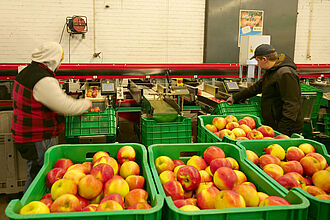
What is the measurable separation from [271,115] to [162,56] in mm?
4911

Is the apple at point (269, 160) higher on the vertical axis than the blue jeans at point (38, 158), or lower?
higher

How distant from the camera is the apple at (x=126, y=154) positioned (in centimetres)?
174

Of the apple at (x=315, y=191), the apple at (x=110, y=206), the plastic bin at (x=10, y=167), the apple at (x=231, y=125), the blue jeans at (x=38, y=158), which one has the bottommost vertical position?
the plastic bin at (x=10, y=167)

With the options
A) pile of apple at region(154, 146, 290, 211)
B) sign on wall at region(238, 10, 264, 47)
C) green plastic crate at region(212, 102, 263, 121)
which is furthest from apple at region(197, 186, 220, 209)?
sign on wall at region(238, 10, 264, 47)

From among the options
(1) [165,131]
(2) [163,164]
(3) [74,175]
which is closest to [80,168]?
(3) [74,175]

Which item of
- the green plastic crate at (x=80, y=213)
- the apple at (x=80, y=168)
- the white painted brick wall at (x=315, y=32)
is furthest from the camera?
the white painted brick wall at (x=315, y=32)

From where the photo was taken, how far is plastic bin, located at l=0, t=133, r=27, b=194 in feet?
11.1

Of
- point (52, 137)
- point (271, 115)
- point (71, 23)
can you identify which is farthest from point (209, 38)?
point (52, 137)

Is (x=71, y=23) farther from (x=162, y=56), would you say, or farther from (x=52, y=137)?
(x=52, y=137)

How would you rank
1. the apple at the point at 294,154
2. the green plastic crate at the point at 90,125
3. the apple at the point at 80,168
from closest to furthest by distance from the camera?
the apple at the point at 80,168
the apple at the point at 294,154
the green plastic crate at the point at 90,125

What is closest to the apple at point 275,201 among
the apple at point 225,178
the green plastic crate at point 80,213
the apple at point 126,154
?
the apple at point 225,178

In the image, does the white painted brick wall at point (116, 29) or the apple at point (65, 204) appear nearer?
the apple at point (65, 204)

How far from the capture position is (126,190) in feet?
4.75

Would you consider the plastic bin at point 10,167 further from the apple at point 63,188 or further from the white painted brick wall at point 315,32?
the white painted brick wall at point 315,32
